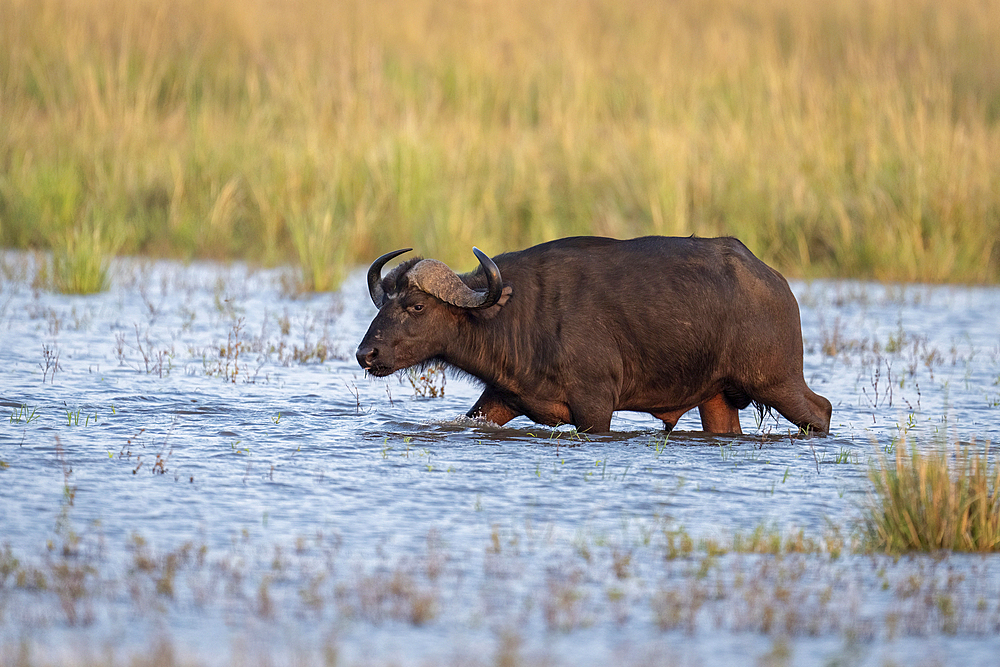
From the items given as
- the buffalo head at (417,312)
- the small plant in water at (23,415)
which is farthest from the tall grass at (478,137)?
the small plant in water at (23,415)

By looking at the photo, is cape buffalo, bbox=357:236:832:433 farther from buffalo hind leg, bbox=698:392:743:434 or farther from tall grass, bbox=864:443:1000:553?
tall grass, bbox=864:443:1000:553

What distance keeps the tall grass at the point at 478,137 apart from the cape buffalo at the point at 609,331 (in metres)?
6.05

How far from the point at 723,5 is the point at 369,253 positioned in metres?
9.92

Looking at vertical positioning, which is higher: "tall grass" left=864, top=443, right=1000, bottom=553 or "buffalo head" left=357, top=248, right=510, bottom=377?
"buffalo head" left=357, top=248, right=510, bottom=377

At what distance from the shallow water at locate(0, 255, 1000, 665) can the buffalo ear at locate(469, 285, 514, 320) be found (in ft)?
2.15

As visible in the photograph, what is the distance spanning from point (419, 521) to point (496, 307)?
89.3 inches

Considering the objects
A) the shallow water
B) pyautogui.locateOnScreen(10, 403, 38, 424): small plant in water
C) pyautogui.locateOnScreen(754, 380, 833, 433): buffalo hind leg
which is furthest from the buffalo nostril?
pyautogui.locateOnScreen(754, 380, 833, 433): buffalo hind leg

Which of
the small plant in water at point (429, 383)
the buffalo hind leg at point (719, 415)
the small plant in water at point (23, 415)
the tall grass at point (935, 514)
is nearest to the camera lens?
the tall grass at point (935, 514)

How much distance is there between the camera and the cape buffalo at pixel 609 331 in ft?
25.9

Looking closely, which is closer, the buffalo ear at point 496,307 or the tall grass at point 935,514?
the tall grass at point 935,514

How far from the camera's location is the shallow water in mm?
4605

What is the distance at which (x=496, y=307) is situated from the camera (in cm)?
798

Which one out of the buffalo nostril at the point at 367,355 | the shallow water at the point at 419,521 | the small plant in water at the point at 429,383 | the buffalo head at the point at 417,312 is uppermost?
the buffalo head at the point at 417,312

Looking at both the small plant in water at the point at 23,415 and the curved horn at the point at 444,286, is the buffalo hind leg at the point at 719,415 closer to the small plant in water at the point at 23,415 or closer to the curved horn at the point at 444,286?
the curved horn at the point at 444,286
